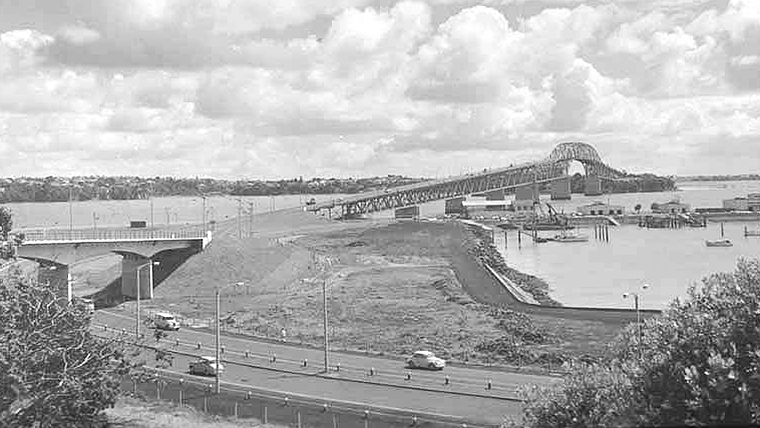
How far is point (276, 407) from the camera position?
31.1 meters

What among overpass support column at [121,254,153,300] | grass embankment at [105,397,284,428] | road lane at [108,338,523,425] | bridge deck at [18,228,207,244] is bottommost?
grass embankment at [105,397,284,428]

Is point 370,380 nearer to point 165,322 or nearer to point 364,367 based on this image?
point 364,367

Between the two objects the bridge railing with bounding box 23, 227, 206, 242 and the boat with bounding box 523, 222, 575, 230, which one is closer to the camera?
the bridge railing with bounding box 23, 227, 206, 242

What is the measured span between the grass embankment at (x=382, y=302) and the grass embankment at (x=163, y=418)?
569 inches

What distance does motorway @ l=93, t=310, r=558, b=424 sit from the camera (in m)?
30.9

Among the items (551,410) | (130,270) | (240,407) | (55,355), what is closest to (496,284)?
(130,270)

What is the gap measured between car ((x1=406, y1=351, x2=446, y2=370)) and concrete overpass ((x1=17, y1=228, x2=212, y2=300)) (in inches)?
1179

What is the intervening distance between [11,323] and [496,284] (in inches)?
2327

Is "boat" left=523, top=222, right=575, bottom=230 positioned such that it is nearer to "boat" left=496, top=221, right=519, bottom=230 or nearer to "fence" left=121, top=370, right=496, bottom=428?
"boat" left=496, top=221, right=519, bottom=230

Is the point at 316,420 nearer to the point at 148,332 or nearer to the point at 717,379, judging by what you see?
the point at 717,379

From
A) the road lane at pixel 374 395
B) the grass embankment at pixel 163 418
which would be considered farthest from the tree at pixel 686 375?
the grass embankment at pixel 163 418

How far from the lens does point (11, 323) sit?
24.6 m

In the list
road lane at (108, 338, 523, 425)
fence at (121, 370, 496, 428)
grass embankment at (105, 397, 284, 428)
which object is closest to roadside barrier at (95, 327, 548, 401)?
road lane at (108, 338, 523, 425)

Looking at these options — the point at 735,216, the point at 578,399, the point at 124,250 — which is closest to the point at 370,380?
the point at 578,399
